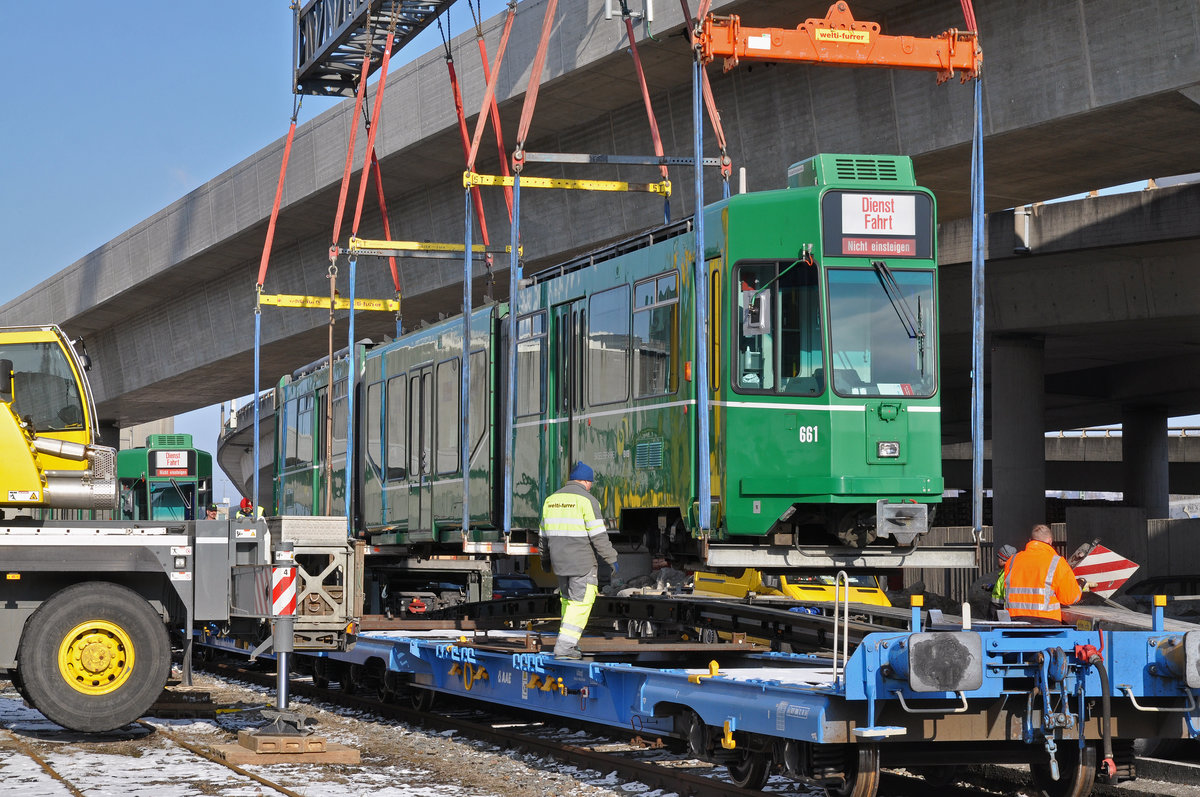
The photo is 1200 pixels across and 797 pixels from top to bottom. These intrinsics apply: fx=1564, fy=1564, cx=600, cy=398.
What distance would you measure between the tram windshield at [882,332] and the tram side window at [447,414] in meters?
6.26

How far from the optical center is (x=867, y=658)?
317 inches

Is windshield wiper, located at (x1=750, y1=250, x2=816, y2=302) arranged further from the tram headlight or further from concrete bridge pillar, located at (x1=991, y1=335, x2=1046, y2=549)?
concrete bridge pillar, located at (x1=991, y1=335, x2=1046, y2=549)

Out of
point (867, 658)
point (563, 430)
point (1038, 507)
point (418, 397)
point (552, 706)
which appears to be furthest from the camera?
point (1038, 507)

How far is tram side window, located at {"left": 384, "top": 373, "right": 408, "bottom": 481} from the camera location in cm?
1936

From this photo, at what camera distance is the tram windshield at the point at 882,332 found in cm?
1213

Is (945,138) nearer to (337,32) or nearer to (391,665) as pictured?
(391,665)

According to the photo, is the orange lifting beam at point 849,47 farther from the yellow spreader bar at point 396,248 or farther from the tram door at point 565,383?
the yellow spreader bar at point 396,248

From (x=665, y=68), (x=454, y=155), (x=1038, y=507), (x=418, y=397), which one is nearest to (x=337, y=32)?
(x=454, y=155)

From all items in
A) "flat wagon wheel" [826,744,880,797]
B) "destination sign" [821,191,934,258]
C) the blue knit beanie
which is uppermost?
"destination sign" [821,191,934,258]

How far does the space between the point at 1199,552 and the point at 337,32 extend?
2116cm

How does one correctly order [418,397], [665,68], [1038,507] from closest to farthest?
[418,397], [665,68], [1038,507]

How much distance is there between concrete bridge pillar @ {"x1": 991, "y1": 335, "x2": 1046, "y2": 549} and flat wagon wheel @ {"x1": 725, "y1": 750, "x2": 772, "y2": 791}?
76.1ft

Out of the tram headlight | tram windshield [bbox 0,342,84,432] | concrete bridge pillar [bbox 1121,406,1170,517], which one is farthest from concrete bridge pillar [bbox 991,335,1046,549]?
the tram headlight

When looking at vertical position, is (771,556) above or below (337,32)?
below
